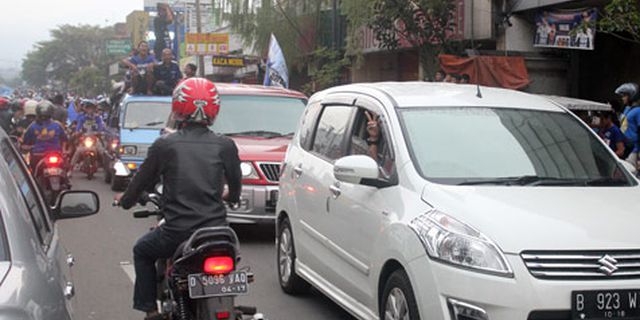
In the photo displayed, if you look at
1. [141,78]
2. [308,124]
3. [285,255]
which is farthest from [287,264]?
[141,78]

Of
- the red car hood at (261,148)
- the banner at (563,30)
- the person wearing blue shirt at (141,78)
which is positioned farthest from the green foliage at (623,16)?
the person wearing blue shirt at (141,78)

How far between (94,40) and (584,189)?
315ft

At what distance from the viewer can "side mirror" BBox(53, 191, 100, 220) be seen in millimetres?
4477

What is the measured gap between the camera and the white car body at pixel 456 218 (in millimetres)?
4523

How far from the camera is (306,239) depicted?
7164 mm

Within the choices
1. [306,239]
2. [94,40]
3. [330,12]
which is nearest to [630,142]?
[306,239]

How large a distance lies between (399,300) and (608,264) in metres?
1.22

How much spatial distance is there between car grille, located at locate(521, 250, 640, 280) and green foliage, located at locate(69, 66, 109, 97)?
77.6 m

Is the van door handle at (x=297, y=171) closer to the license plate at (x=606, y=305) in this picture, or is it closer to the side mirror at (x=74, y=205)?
the side mirror at (x=74, y=205)

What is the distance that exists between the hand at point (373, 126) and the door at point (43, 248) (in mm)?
2578

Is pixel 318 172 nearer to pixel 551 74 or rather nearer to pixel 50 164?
pixel 50 164

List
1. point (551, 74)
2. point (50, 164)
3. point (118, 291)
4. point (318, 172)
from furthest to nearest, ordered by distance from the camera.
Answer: point (551, 74) → point (50, 164) → point (118, 291) → point (318, 172)

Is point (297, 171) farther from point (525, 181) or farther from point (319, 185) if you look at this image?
point (525, 181)

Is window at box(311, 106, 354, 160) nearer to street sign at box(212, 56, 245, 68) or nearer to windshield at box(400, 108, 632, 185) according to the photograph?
windshield at box(400, 108, 632, 185)
